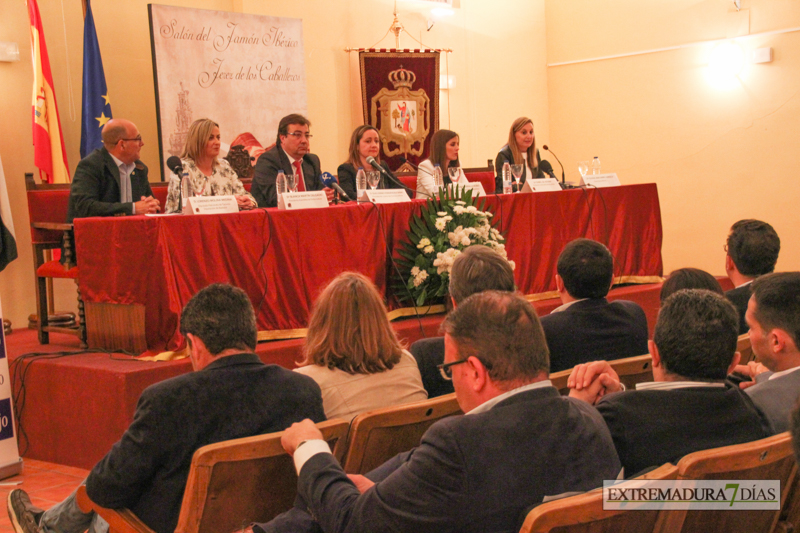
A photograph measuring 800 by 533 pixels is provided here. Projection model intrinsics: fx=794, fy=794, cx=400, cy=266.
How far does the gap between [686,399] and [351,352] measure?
865 mm

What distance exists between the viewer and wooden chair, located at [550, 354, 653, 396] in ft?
7.11

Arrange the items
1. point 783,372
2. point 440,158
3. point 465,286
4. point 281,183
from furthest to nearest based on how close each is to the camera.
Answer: point 440,158
point 281,183
point 465,286
point 783,372

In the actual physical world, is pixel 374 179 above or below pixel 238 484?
above

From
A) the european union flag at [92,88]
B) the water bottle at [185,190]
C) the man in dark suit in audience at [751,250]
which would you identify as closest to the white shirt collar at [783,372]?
the man in dark suit in audience at [751,250]

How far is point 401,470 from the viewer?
1286 millimetres

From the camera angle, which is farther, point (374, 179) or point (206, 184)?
point (374, 179)

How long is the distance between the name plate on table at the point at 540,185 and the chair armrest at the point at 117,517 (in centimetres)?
364

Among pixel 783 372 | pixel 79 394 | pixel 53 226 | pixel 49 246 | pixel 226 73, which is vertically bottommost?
pixel 79 394

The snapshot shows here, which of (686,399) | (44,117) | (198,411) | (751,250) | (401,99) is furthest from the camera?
(401,99)

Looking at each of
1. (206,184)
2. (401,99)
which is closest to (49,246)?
(206,184)

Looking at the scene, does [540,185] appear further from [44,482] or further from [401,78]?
[44,482]

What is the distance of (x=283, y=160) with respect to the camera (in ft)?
15.3

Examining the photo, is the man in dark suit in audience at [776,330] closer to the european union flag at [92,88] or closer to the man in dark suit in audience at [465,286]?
the man in dark suit in audience at [465,286]

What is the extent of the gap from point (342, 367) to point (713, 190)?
656cm
